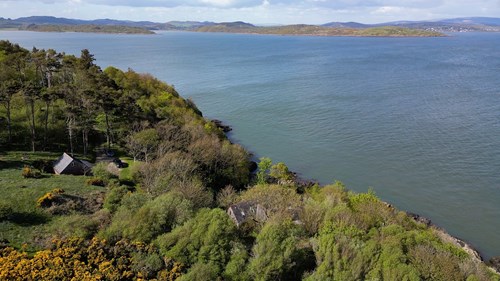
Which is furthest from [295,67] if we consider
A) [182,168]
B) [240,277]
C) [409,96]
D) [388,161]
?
[240,277]

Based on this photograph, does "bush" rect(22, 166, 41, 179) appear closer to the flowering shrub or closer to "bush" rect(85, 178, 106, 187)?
"bush" rect(85, 178, 106, 187)

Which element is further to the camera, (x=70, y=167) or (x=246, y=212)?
(x=70, y=167)

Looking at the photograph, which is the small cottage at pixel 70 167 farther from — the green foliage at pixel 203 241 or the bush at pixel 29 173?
the green foliage at pixel 203 241

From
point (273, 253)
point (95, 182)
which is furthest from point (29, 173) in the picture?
point (273, 253)

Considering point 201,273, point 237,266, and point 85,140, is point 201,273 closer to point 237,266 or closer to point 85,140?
point 237,266

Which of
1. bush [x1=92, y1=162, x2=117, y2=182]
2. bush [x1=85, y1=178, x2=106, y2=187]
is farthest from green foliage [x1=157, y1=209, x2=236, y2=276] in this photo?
bush [x1=92, y1=162, x2=117, y2=182]

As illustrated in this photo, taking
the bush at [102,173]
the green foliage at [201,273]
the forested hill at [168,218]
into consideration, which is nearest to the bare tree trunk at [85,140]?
the forested hill at [168,218]

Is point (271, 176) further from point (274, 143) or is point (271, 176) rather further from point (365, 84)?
point (365, 84)
